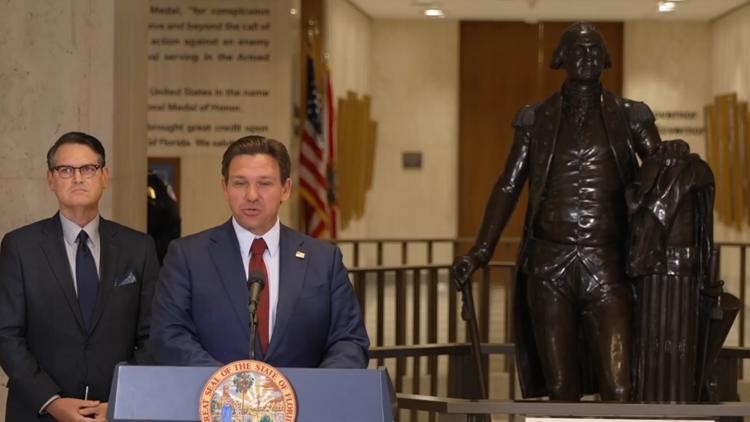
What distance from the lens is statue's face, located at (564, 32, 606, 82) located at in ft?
19.9

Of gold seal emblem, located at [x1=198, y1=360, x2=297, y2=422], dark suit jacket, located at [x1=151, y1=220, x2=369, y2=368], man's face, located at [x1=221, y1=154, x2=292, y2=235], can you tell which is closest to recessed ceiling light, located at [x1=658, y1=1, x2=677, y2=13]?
dark suit jacket, located at [x1=151, y1=220, x2=369, y2=368]

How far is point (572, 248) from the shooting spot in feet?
20.2

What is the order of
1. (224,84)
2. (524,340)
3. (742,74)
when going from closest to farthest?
1. (524,340)
2. (224,84)
3. (742,74)

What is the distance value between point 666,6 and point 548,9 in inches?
62.8

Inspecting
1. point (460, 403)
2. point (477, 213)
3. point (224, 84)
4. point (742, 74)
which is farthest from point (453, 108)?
point (460, 403)

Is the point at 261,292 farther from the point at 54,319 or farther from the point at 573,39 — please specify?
the point at 573,39

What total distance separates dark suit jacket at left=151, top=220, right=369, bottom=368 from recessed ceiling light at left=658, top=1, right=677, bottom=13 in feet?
51.0

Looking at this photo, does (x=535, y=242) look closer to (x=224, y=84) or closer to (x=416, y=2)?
(x=224, y=84)

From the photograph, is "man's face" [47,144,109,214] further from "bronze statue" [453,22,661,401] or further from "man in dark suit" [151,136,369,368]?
"bronze statue" [453,22,661,401]

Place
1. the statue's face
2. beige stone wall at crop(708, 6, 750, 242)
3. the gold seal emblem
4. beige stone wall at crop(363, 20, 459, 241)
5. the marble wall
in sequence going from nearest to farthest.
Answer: the gold seal emblem < the statue's face < the marble wall < beige stone wall at crop(708, 6, 750, 242) < beige stone wall at crop(363, 20, 459, 241)

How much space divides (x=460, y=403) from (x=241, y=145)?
4.15 feet

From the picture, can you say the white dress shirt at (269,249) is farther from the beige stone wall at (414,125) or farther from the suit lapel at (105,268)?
the beige stone wall at (414,125)

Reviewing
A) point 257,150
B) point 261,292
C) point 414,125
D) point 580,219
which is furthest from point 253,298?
point 414,125

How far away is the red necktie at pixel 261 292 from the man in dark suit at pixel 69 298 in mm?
636
